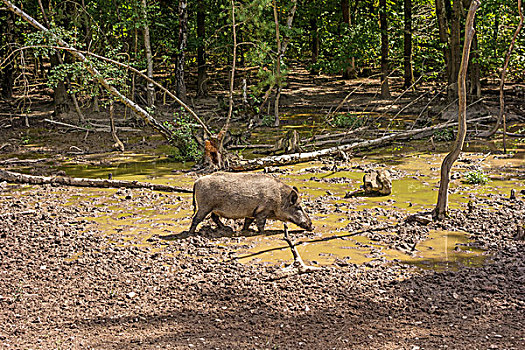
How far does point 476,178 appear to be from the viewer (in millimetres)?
10555

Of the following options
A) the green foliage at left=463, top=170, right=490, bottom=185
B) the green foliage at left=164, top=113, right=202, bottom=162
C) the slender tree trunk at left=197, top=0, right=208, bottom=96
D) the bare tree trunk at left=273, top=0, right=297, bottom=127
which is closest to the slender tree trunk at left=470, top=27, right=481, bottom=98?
the bare tree trunk at left=273, top=0, right=297, bottom=127

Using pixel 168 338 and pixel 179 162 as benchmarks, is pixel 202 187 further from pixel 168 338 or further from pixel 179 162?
pixel 179 162

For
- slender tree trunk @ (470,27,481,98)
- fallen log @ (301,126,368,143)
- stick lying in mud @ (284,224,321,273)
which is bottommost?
stick lying in mud @ (284,224,321,273)

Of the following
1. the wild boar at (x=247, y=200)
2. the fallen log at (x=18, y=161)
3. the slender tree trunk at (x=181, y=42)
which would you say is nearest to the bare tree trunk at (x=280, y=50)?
the slender tree trunk at (x=181, y=42)

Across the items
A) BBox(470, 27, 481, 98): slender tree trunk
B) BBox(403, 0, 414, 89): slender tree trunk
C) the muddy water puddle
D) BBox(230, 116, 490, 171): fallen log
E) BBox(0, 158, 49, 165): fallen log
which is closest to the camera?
the muddy water puddle

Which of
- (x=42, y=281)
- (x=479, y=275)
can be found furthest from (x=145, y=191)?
(x=479, y=275)

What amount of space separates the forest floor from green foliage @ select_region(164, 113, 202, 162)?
4.64 m

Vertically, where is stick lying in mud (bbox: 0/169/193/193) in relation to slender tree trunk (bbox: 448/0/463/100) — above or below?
below

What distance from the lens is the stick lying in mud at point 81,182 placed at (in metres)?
10.8

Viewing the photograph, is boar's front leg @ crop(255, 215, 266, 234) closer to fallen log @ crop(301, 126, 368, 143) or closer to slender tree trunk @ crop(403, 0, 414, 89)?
fallen log @ crop(301, 126, 368, 143)

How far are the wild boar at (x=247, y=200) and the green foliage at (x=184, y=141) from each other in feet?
17.8

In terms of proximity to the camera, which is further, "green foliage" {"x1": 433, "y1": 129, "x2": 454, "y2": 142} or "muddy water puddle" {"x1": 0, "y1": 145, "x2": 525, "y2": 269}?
"green foliage" {"x1": 433, "y1": 129, "x2": 454, "y2": 142}

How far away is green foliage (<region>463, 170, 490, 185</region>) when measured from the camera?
10.5 meters

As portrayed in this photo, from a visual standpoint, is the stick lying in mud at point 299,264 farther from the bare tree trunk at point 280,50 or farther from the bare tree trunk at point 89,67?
the bare tree trunk at point 280,50
